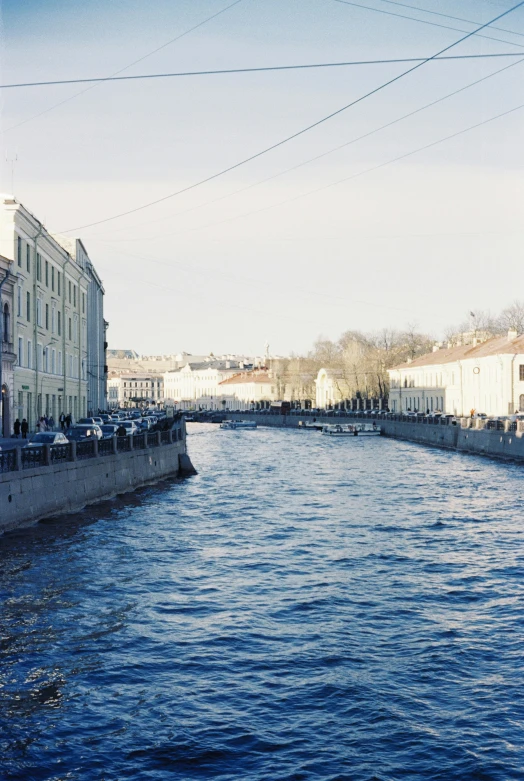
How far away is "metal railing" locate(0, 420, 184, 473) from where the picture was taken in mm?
23328

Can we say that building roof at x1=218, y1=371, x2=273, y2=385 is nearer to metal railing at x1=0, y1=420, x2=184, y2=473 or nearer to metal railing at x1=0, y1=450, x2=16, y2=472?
metal railing at x1=0, y1=420, x2=184, y2=473

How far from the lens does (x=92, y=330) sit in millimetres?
88500

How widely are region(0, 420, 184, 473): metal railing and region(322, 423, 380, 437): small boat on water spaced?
55.1 m

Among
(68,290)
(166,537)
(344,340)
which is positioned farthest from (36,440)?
(344,340)

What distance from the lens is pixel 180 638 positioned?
46.6 feet

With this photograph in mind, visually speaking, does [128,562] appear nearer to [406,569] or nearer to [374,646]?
[406,569]

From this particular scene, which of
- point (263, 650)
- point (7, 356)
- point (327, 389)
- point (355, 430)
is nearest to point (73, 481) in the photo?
point (263, 650)

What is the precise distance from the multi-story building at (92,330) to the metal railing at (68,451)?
40.0 meters

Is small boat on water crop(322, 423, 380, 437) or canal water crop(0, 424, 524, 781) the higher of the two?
small boat on water crop(322, 423, 380, 437)

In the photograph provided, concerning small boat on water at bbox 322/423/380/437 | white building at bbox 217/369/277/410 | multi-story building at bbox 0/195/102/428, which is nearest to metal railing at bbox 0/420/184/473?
multi-story building at bbox 0/195/102/428

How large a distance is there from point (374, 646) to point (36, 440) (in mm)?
22042

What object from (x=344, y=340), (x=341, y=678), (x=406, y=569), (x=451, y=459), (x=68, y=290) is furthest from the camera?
(x=344, y=340)

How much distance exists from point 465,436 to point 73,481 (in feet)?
122

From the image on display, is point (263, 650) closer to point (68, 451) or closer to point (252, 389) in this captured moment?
point (68, 451)
